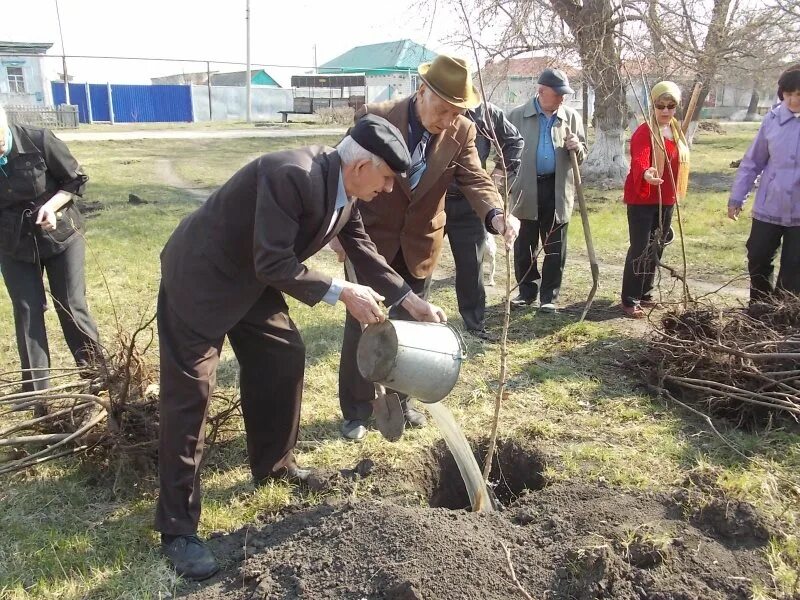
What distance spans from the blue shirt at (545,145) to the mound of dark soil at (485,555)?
322 centimetres

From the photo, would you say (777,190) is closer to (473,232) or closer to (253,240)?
(473,232)

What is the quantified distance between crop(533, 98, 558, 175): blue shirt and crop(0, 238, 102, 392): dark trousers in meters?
3.45

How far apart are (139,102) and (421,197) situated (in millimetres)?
33396

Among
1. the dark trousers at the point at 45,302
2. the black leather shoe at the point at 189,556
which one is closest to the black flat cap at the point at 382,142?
the black leather shoe at the point at 189,556

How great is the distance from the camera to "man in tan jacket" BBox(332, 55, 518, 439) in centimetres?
318

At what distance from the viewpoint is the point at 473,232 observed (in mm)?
4914

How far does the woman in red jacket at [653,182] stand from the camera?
512cm

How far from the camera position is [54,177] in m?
3.67

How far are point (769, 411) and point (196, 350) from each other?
3.14 m

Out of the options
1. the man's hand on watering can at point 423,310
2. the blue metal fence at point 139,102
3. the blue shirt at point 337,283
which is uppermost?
the blue metal fence at point 139,102

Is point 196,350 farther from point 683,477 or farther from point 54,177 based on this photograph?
point 683,477

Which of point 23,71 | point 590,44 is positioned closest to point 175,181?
point 590,44

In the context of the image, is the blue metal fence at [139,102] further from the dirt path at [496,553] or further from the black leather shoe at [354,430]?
the dirt path at [496,553]

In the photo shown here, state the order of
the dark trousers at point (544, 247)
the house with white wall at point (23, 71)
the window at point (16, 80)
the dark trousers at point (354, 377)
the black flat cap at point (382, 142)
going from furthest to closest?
the window at point (16, 80) → the house with white wall at point (23, 71) → the dark trousers at point (544, 247) → the dark trousers at point (354, 377) → the black flat cap at point (382, 142)
